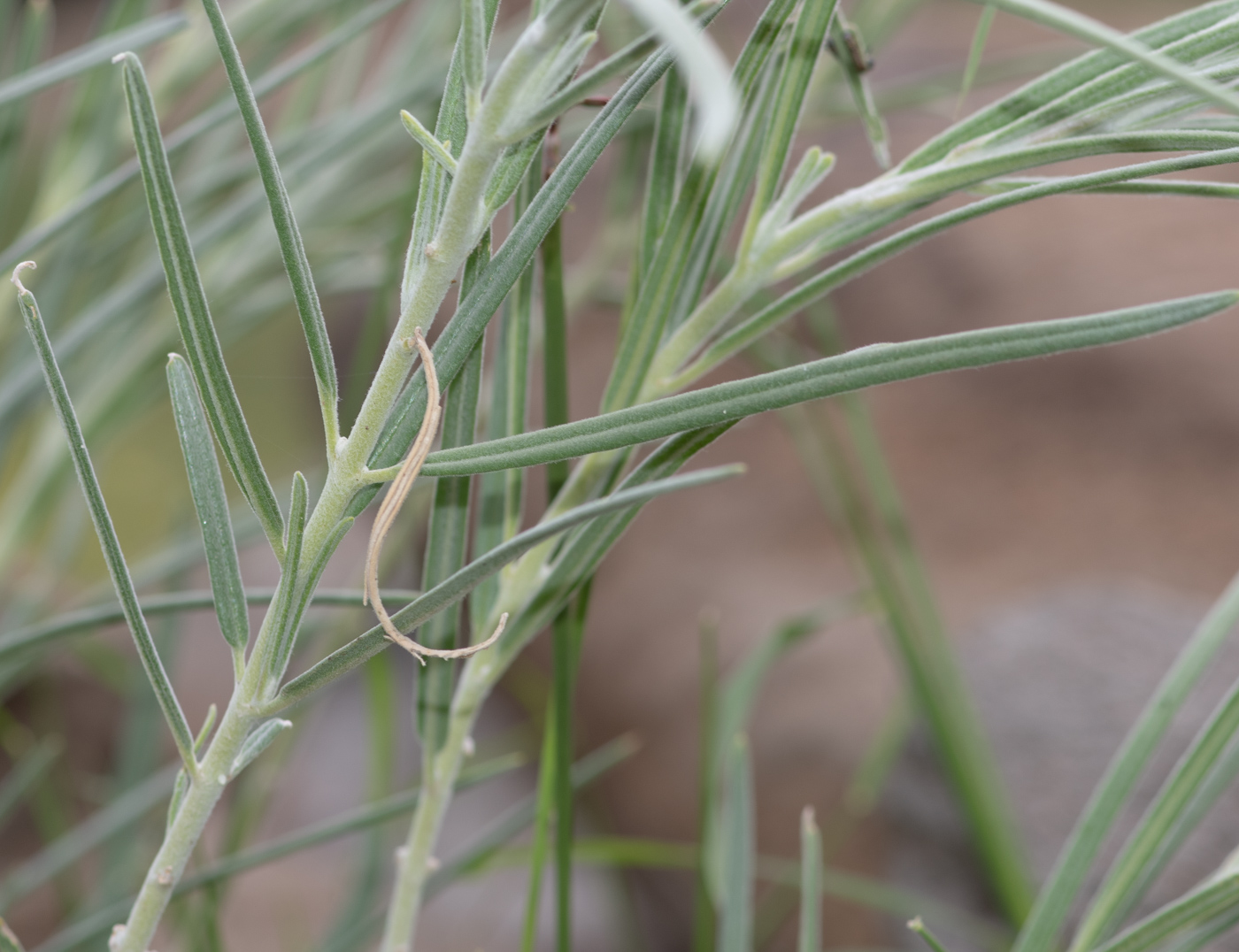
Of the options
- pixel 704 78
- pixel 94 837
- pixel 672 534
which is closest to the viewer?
pixel 704 78

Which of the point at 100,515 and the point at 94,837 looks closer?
the point at 100,515

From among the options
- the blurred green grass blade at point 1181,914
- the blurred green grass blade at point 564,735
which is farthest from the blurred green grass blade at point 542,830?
the blurred green grass blade at point 1181,914

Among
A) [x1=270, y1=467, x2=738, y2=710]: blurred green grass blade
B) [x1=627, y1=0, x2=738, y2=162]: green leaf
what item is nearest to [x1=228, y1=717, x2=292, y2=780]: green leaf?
[x1=270, y1=467, x2=738, y2=710]: blurred green grass blade

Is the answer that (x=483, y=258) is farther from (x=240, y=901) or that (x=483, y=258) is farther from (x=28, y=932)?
(x=240, y=901)

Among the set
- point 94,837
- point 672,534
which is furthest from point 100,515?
point 672,534

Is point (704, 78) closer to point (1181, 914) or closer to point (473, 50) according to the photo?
point (473, 50)

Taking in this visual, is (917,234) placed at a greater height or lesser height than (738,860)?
greater

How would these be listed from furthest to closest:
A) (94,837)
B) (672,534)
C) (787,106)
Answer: (672,534), (94,837), (787,106)
